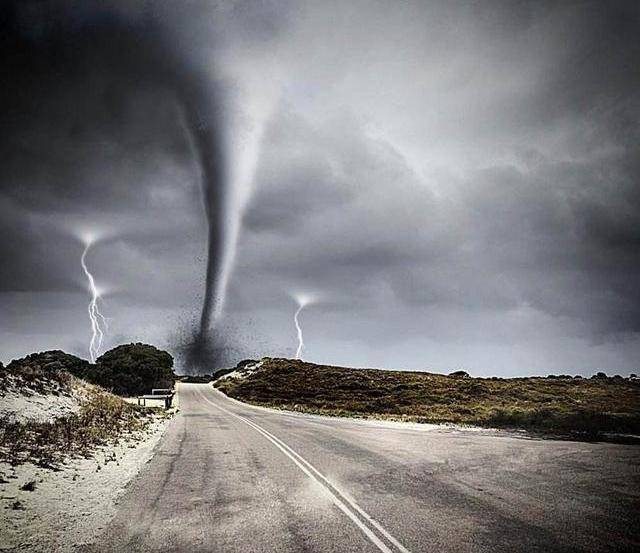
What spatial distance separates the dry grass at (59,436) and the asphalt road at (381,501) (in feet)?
8.80

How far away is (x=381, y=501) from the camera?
26.9 feet

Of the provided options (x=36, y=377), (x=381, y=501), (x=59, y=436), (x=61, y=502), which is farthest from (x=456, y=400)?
(x=61, y=502)

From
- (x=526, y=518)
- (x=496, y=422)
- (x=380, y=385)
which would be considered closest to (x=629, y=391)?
(x=380, y=385)

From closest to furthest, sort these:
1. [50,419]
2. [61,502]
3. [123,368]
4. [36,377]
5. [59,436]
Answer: [61,502]
[59,436]
[50,419]
[36,377]
[123,368]

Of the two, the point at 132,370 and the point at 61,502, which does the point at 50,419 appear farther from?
the point at 132,370

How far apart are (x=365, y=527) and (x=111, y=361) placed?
68112mm

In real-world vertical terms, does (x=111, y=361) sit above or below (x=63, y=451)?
above

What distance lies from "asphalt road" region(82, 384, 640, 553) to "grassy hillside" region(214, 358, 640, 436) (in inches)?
445

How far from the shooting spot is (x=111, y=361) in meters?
66.2

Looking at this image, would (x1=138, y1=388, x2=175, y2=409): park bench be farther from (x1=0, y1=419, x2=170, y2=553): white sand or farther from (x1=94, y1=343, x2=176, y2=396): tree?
(x1=0, y1=419, x2=170, y2=553): white sand

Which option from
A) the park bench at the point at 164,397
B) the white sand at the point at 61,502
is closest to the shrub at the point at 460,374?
the park bench at the point at 164,397

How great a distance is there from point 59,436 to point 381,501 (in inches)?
484

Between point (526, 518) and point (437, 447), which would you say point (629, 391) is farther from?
point (526, 518)

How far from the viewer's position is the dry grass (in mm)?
12141
